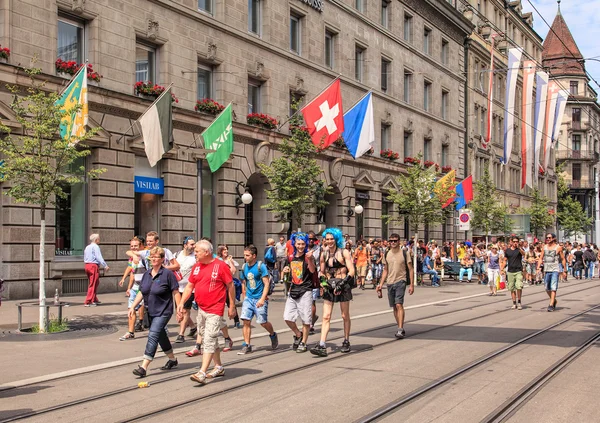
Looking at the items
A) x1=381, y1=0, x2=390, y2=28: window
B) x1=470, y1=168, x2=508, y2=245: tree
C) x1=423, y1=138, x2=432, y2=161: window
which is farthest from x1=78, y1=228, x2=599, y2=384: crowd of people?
x1=470, y1=168, x2=508, y2=245: tree

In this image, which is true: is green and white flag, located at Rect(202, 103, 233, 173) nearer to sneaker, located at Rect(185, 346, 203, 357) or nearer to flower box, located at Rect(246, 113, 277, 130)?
flower box, located at Rect(246, 113, 277, 130)

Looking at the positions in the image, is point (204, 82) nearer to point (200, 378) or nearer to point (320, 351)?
point (320, 351)

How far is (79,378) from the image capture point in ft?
29.6

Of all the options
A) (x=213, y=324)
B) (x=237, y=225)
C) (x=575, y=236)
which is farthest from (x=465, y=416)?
(x=575, y=236)

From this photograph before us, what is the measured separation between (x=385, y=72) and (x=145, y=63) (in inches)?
726

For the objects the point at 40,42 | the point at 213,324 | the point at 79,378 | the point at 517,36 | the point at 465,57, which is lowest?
the point at 79,378

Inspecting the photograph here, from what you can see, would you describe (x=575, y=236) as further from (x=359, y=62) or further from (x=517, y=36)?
(x=359, y=62)

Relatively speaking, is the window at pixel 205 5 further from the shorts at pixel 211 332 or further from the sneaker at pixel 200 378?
the sneaker at pixel 200 378

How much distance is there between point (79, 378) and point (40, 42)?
43.4ft

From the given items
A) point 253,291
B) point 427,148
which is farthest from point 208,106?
point 427,148

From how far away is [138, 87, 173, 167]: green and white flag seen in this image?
1994cm

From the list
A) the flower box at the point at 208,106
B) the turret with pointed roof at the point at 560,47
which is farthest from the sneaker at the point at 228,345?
the turret with pointed roof at the point at 560,47

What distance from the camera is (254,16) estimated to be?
94.7 ft

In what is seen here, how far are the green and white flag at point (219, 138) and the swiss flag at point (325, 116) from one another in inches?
137
